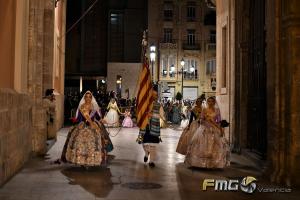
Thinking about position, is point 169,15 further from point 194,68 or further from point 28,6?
point 28,6

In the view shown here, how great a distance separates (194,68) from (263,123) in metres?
46.7

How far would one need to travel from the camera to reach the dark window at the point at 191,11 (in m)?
60.4

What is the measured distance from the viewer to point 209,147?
36.3ft

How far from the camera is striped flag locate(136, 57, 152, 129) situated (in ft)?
39.7

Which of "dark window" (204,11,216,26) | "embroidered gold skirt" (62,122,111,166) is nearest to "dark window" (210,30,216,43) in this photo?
"dark window" (204,11,216,26)

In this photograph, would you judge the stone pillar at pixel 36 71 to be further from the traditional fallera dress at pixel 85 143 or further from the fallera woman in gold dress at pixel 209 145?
the fallera woman in gold dress at pixel 209 145

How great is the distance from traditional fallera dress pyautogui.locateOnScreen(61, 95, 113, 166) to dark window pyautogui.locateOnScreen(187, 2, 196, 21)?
2006 inches

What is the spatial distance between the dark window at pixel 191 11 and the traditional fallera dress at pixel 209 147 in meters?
50.4

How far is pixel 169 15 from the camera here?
5988cm

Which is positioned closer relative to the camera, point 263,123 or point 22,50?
point 22,50

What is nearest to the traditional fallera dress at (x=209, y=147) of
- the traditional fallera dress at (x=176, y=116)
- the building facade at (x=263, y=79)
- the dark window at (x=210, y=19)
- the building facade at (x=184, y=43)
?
the building facade at (x=263, y=79)

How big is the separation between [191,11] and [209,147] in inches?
2029

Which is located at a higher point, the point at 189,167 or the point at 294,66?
the point at 294,66

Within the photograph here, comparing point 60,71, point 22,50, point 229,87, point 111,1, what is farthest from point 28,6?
point 111,1
